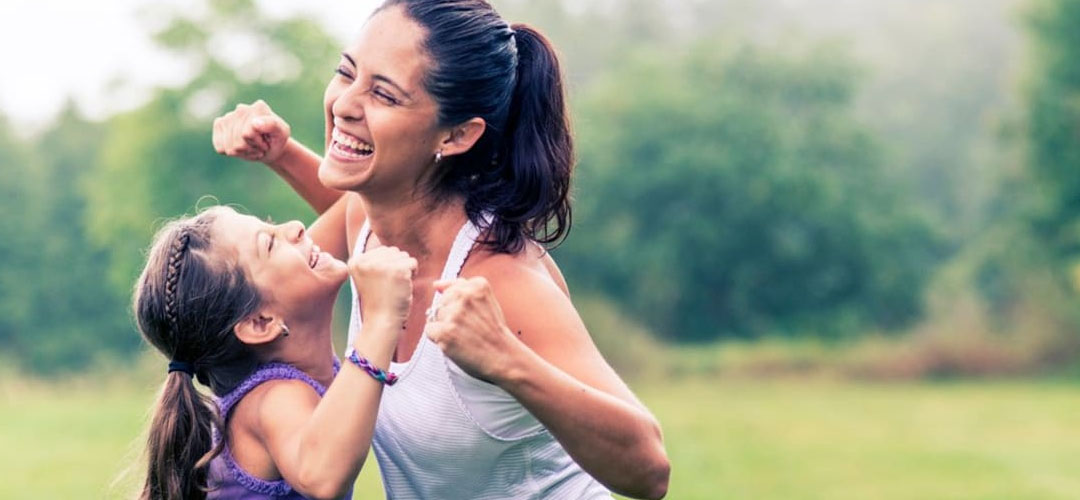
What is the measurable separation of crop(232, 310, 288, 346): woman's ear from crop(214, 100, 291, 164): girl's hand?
62cm

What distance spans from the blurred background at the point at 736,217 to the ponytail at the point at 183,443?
24.6 meters

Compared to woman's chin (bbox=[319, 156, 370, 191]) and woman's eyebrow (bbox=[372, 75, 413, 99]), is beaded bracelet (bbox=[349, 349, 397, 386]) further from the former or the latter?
woman's eyebrow (bbox=[372, 75, 413, 99])

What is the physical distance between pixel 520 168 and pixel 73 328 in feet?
157

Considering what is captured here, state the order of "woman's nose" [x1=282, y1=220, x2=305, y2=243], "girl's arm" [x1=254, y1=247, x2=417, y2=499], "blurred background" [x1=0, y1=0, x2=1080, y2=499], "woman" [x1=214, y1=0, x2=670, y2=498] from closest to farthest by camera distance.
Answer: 1. "girl's arm" [x1=254, y1=247, x2=417, y2=499]
2. "woman" [x1=214, y1=0, x2=670, y2=498]
3. "woman's nose" [x1=282, y1=220, x2=305, y2=243]
4. "blurred background" [x1=0, y1=0, x2=1080, y2=499]

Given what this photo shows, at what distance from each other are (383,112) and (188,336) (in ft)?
2.61

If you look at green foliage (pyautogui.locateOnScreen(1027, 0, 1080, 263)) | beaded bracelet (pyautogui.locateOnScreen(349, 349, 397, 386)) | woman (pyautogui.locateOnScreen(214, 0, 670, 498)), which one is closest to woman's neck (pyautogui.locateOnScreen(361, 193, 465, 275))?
woman (pyautogui.locateOnScreen(214, 0, 670, 498))

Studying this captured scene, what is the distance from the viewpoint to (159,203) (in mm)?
42750

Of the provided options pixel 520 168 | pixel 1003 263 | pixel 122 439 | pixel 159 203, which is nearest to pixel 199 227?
pixel 520 168

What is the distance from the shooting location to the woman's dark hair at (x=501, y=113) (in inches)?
153

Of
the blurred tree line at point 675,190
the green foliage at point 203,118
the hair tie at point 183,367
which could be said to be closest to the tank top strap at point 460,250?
the hair tie at point 183,367

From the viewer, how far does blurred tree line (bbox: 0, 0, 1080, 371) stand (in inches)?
1698

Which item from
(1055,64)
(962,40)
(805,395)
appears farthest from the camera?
(962,40)

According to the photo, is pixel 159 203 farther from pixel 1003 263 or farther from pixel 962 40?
pixel 962 40

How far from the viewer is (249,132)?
178 inches
